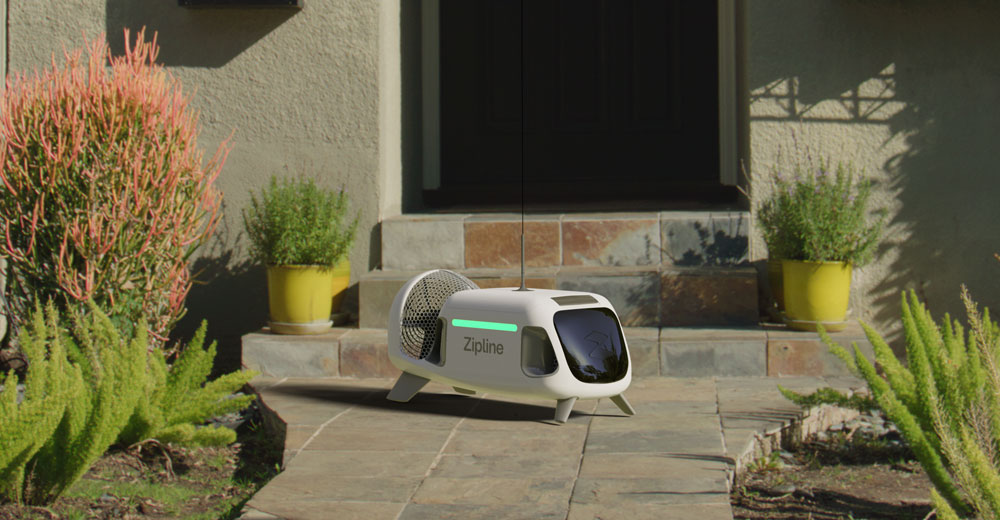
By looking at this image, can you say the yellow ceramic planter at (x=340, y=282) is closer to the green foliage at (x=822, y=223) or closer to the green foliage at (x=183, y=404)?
the green foliage at (x=183, y=404)

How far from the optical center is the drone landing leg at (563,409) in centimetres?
399

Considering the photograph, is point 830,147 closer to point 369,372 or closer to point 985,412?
point 369,372

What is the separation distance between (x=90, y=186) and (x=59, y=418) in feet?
5.80

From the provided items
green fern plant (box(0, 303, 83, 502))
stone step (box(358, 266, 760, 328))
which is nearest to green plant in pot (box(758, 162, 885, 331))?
stone step (box(358, 266, 760, 328))

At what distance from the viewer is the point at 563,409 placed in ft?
13.1

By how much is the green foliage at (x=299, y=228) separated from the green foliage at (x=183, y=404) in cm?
124

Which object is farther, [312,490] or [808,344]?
[808,344]

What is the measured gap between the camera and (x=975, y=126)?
18.0 ft

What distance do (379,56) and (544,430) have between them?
2.66 meters

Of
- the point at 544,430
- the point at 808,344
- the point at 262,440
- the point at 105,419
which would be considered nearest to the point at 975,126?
the point at 808,344

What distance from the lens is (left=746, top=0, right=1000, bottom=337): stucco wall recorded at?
548 centimetres

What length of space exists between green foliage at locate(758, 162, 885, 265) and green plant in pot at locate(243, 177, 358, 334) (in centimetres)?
216

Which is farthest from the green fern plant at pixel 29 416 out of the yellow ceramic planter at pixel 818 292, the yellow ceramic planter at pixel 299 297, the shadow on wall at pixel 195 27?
the yellow ceramic planter at pixel 818 292

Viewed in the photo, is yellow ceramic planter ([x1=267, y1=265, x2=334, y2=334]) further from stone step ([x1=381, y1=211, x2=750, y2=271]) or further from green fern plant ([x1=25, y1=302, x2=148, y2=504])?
green fern plant ([x1=25, y1=302, x2=148, y2=504])
